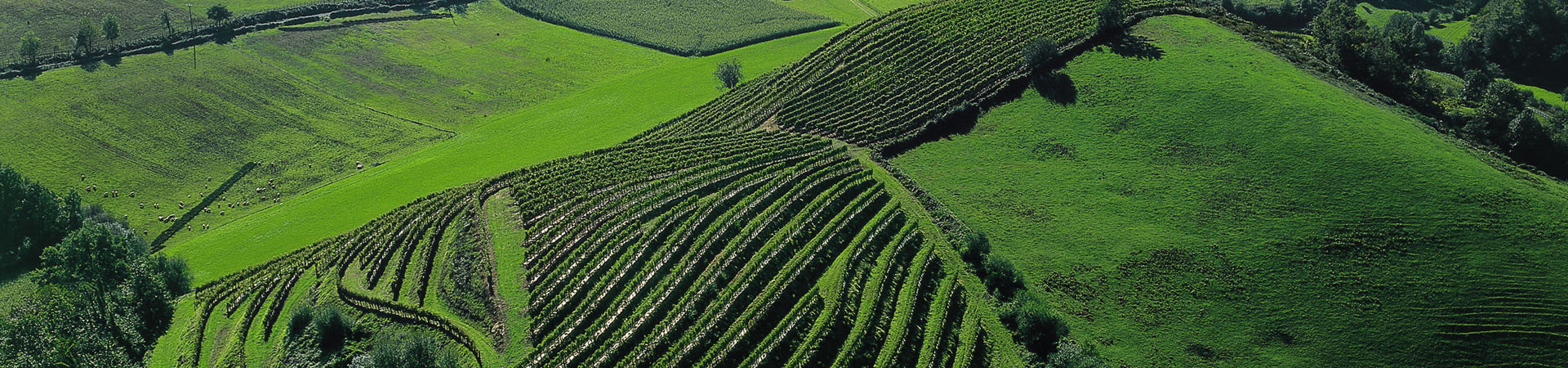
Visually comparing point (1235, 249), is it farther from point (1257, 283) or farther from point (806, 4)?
point (806, 4)

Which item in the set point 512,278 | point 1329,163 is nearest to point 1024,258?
point 1329,163

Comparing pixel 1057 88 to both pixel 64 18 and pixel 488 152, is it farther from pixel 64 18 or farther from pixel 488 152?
pixel 64 18

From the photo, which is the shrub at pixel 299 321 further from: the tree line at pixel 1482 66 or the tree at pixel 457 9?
the tree line at pixel 1482 66

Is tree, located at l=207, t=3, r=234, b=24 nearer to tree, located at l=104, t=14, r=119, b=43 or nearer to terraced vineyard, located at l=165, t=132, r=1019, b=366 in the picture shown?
tree, located at l=104, t=14, r=119, b=43

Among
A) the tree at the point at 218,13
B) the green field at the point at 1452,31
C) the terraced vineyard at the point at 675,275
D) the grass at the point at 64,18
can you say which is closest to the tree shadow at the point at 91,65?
the grass at the point at 64,18

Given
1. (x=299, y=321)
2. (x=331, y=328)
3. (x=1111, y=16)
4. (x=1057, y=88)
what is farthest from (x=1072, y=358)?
(x=299, y=321)

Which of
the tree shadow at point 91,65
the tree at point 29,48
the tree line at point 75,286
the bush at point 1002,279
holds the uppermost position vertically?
the tree at point 29,48
